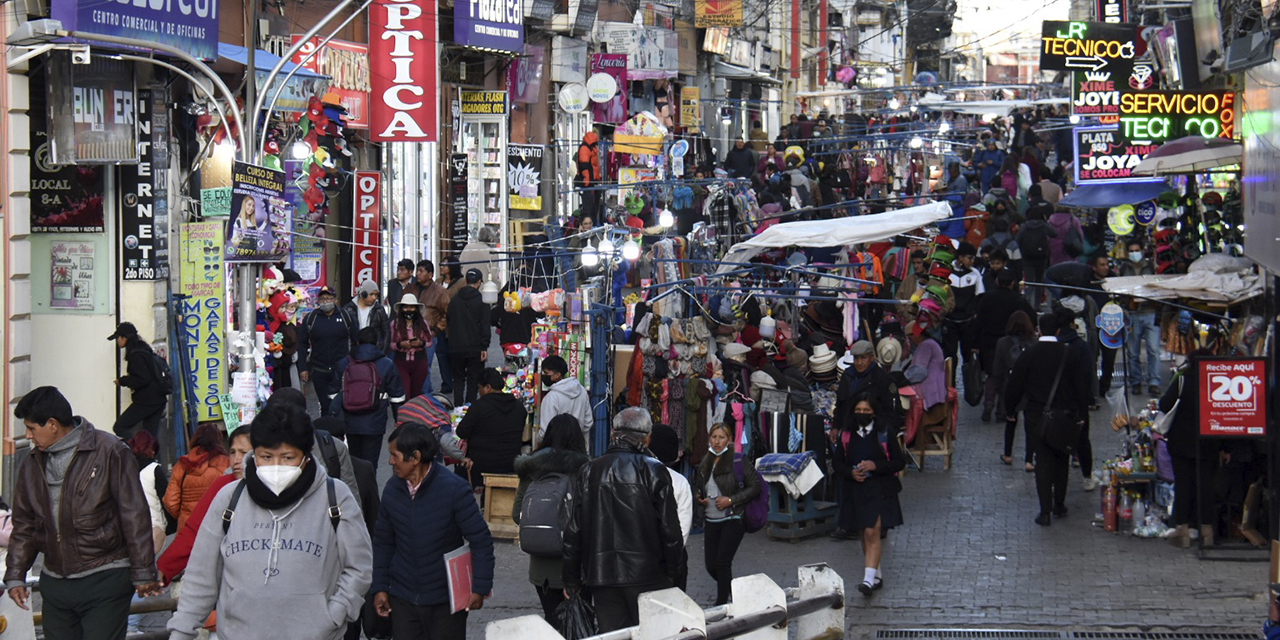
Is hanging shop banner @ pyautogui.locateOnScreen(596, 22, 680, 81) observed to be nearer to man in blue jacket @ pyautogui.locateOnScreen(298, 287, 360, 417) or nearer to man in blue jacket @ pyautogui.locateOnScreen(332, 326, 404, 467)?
man in blue jacket @ pyautogui.locateOnScreen(298, 287, 360, 417)

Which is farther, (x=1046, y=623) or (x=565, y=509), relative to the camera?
(x=1046, y=623)

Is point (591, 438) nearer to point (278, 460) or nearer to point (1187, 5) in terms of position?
point (278, 460)

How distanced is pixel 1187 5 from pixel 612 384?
8.98 metres

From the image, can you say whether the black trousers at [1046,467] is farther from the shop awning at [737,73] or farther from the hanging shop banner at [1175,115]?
the shop awning at [737,73]

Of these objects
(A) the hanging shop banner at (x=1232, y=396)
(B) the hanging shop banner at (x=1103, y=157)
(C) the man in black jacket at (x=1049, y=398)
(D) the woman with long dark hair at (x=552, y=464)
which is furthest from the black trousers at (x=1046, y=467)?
(B) the hanging shop banner at (x=1103, y=157)

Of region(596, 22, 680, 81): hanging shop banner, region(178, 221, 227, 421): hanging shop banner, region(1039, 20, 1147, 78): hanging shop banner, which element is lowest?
region(178, 221, 227, 421): hanging shop banner

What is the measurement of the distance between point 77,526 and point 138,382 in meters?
7.10

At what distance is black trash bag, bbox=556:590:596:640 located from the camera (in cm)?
794

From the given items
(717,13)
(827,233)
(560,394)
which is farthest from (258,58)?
(717,13)

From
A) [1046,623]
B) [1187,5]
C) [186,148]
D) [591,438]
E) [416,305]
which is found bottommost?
[1046,623]

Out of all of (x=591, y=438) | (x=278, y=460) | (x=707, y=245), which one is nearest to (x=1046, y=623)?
(x=591, y=438)

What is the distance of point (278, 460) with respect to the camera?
5980 mm

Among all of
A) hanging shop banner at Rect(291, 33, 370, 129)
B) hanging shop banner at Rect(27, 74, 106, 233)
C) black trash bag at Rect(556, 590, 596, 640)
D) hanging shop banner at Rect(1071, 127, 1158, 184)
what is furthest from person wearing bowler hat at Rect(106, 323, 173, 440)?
hanging shop banner at Rect(1071, 127, 1158, 184)

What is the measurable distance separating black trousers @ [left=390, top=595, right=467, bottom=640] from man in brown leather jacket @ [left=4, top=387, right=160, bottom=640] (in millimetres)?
1165
